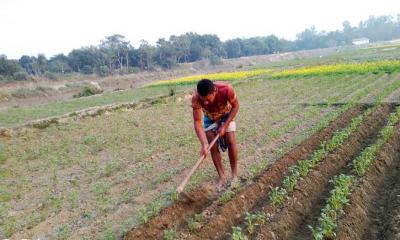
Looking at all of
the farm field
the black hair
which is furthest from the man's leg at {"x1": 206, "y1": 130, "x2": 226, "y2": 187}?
the black hair

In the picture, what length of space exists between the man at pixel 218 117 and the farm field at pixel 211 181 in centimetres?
58

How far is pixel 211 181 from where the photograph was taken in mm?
6793

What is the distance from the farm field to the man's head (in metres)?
1.43

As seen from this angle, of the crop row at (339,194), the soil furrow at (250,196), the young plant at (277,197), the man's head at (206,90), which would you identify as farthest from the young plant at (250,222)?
the man's head at (206,90)

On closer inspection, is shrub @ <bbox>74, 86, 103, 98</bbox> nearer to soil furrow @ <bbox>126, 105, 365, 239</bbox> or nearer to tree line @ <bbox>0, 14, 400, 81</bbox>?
tree line @ <bbox>0, 14, 400, 81</bbox>

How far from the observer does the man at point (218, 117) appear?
19.1 ft

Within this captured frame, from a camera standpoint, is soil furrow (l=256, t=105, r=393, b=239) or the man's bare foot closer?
soil furrow (l=256, t=105, r=393, b=239)

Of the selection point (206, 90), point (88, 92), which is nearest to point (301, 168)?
point (206, 90)

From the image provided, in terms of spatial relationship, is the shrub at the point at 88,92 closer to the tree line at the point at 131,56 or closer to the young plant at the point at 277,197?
the tree line at the point at 131,56

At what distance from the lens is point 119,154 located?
9898 millimetres

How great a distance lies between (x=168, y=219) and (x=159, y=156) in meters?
4.01

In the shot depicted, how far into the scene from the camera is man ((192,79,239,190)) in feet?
19.1

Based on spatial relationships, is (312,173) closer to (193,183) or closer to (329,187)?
(329,187)

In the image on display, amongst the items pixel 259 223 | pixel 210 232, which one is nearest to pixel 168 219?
pixel 210 232
